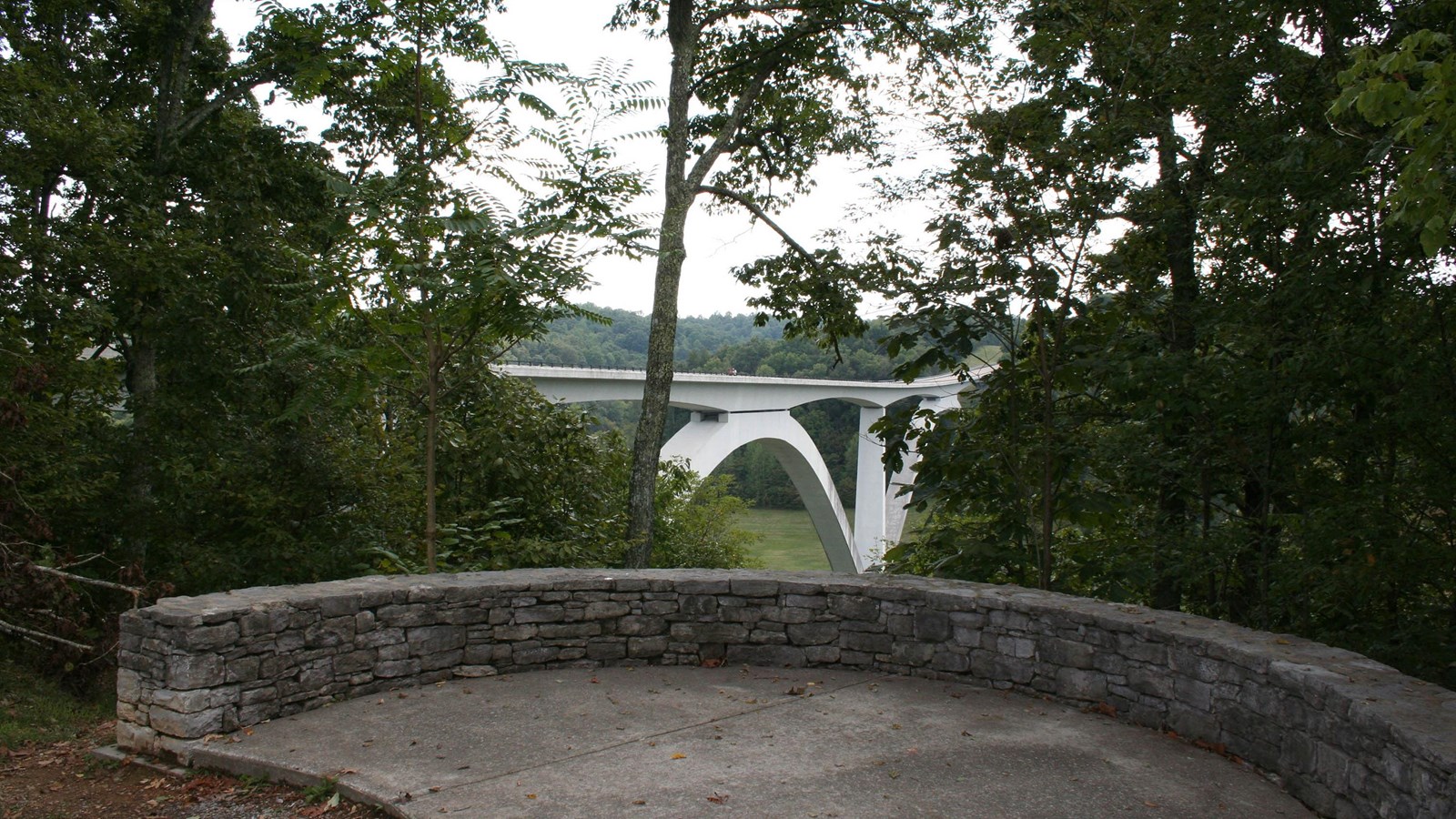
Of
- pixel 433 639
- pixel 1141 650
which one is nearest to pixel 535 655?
pixel 433 639

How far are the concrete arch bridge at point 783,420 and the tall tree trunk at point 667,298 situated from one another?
5.50 m

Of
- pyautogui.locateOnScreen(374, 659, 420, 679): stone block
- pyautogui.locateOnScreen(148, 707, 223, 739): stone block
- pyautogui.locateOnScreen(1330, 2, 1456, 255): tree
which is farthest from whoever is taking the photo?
pyautogui.locateOnScreen(374, 659, 420, 679): stone block

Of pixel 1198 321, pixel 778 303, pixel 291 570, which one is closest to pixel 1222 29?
pixel 1198 321

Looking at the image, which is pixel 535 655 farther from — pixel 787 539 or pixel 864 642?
pixel 787 539

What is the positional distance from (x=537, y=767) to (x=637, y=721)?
26.3 inches

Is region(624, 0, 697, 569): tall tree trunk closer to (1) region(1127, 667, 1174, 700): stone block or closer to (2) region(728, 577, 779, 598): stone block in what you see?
(2) region(728, 577, 779, 598): stone block

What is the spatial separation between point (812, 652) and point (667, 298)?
5.97 metres

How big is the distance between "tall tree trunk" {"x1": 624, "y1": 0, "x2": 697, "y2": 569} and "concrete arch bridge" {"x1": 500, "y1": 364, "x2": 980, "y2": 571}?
550 cm

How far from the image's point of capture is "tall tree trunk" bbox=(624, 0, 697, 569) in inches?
417

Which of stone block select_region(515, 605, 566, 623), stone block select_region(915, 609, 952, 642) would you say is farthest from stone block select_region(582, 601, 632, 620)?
stone block select_region(915, 609, 952, 642)

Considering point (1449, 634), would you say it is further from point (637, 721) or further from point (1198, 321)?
point (637, 721)

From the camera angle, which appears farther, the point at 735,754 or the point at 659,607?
the point at 659,607

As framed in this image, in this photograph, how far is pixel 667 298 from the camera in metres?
10.7

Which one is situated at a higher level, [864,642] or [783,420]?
[783,420]
